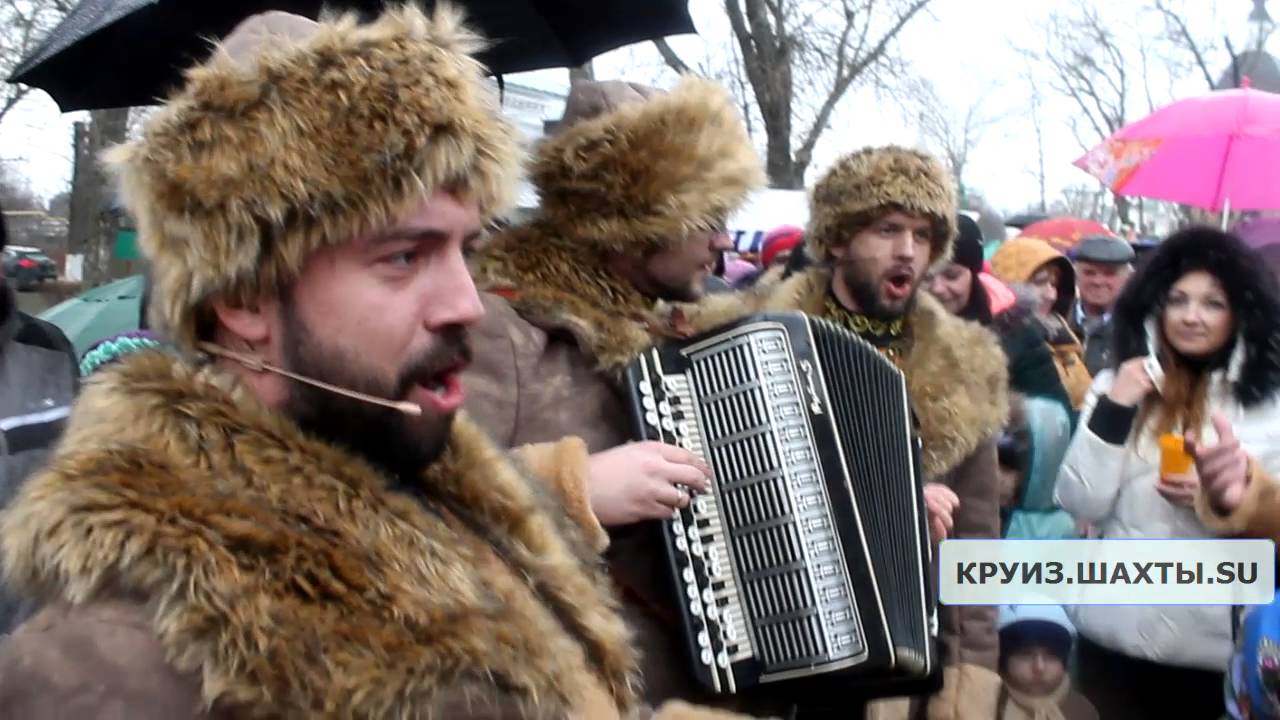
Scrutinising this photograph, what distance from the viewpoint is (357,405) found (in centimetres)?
145

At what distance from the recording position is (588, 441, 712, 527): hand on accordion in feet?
6.89

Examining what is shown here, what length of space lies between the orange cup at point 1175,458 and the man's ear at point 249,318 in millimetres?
2538

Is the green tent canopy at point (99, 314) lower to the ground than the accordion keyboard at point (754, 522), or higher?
lower

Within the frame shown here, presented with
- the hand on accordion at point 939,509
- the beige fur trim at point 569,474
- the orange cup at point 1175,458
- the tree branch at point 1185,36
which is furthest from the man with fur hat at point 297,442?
the tree branch at point 1185,36

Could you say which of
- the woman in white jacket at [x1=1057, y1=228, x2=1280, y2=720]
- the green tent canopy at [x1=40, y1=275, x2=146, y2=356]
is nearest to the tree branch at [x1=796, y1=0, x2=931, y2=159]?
the green tent canopy at [x1=40, y1=275, x2=146, y2=356]

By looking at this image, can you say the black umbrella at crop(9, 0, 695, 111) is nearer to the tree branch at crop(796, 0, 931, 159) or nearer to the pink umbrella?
the pink umbrella

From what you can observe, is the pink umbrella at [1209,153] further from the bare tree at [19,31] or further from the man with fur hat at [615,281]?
the bare tree at [19,31]

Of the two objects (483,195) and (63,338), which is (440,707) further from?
(63,338)

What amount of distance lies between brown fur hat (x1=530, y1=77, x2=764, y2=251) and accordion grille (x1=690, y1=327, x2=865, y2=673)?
33 centimetres

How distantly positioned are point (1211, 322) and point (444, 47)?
2634 mm

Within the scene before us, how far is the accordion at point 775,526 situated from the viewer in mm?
2211

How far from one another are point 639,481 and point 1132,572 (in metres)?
1.87

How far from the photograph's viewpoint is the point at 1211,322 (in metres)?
3.38

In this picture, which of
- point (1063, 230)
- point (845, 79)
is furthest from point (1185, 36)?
point (1063, 230)
